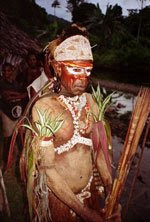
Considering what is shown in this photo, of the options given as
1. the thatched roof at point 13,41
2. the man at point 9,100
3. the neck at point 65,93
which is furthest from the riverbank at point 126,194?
the thatched roof at point 13,41

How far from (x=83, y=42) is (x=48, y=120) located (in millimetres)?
410

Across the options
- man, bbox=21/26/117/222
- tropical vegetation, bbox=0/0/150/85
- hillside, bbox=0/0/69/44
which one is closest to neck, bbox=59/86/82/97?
man, bbox=21/26/117/222

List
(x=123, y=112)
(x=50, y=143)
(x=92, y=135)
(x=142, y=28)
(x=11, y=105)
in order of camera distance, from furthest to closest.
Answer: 1. (x=142, y=28)
2. (x=123, y=112)
3. (x=11, y=105)
4. (x=92, y=135)
5. (x=50, y=143)

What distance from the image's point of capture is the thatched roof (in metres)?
4.10

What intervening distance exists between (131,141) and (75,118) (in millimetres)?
300

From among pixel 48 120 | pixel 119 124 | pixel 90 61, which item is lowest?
pixel 119 124

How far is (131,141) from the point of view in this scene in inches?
62.1

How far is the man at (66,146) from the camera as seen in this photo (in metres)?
1.52

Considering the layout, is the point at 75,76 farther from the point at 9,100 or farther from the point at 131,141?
the point at 9,100

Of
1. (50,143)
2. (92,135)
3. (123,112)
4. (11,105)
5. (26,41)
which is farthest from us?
(123,112)

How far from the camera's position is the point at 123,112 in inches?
222

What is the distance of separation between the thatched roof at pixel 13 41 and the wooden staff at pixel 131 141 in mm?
2740

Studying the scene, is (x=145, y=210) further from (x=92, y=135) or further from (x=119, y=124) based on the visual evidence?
(x=119, y=124)


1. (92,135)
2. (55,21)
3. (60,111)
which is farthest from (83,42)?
(55,21)
